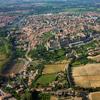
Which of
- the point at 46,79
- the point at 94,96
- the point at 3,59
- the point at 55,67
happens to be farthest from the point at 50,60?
the point at 94,96

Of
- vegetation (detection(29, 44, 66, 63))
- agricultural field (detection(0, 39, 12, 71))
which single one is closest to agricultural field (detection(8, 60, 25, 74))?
agricultural field (detection(0, 39, 12, 71))

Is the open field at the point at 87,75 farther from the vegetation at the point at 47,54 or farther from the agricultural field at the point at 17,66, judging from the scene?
the agricultural field at the point at 17,66

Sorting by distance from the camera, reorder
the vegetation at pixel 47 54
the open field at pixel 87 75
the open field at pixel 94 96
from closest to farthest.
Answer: the open field at pixel 94 96 → the open field at pixel 87 75 → the vegetation at pixel 47 54

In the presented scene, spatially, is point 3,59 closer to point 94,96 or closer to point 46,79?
point 46,79

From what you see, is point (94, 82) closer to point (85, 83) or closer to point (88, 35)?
point (85, 83)

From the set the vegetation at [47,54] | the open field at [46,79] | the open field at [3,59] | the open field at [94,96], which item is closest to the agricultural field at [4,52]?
the open field at [3,59]

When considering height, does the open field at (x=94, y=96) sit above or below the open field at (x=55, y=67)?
above

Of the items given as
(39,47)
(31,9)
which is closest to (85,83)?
(39,47)
